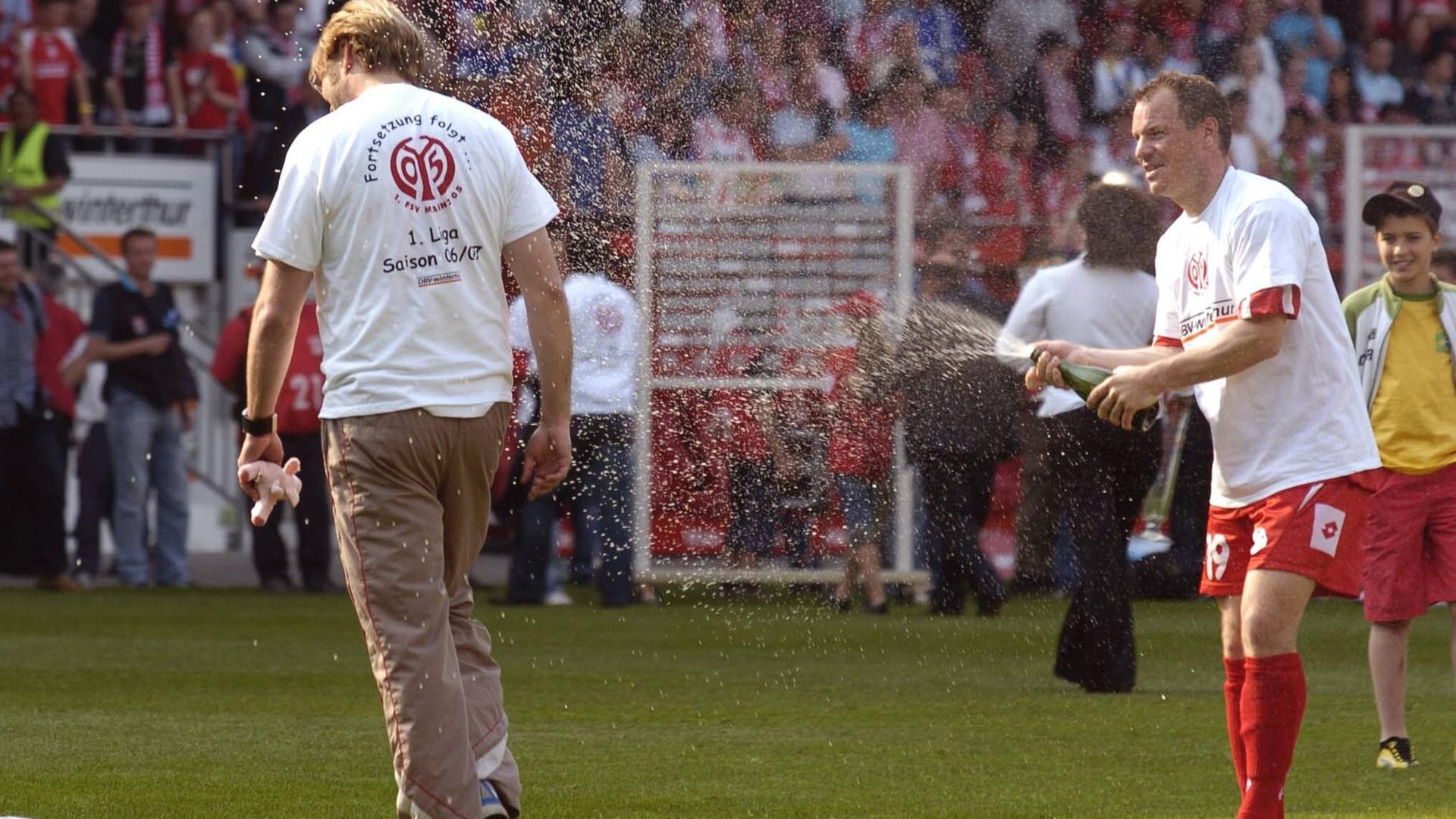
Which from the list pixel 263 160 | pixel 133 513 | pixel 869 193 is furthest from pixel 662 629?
pixel 263 160

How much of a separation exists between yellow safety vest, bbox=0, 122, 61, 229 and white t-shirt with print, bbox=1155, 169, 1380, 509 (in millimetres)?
12078

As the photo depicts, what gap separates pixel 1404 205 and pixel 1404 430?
79cm

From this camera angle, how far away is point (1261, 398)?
570 centimetres

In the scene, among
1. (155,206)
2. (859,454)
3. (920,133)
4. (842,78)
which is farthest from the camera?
(155,206)

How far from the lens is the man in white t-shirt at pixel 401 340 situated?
5.18 m

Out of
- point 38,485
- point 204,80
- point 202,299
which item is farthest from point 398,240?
point 204,80

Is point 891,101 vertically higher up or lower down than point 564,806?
higher up

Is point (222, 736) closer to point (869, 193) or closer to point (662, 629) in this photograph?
point (662, 629)

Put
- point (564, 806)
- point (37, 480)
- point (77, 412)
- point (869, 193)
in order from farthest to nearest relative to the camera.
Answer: point (77, 412)
point (37, 480)
point (869, 193)
point (564, 806)

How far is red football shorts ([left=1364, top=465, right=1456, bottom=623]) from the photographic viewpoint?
24.8ft

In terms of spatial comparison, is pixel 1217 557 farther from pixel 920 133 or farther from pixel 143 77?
pixel 143 77

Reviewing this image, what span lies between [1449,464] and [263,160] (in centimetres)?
1153

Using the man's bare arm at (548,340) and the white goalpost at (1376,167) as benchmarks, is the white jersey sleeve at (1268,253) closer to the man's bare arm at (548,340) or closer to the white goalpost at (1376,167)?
the man's bare arm at (548,340)

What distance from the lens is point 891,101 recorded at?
54.1ft
